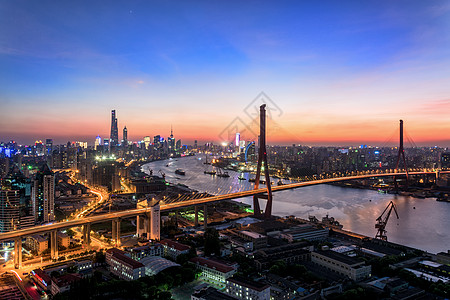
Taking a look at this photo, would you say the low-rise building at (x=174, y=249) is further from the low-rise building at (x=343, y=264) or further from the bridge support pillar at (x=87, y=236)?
the low-rise building at (x=343, y=264)

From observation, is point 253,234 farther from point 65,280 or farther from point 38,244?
point 38,244

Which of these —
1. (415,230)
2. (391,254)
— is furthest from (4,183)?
(415,230)

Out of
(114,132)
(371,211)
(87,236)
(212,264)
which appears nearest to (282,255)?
(212,264)

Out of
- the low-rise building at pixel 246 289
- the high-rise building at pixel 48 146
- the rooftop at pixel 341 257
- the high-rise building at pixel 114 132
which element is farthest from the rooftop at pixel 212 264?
the high-rise building at pixel 114 132

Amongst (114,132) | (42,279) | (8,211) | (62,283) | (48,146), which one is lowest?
(42,279)

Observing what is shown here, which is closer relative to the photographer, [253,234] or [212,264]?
[212,264]

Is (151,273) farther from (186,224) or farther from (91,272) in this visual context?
(186,224)

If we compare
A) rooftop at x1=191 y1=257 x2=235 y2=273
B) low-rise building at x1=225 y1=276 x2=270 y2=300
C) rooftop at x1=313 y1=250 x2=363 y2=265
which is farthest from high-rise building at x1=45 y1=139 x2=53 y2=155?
low-rise building at x1=225 y1=276 x2=270 y2=300
